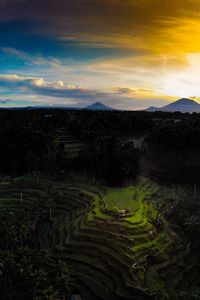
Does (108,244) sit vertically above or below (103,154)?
below

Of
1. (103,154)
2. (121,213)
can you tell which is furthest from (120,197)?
(103,154)

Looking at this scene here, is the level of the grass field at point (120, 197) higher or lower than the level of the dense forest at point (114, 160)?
lower

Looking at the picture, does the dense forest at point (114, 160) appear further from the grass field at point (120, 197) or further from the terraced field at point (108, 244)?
the grass field at point (120, 197)

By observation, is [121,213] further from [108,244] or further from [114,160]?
[114,160]

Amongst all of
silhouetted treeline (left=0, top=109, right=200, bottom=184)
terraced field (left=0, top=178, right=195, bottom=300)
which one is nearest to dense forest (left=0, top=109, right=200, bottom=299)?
silhouetted treeline (left=0, top=109, right=200, bottom=184)

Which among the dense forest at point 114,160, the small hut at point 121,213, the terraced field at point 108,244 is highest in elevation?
the dense forest at point 114,160

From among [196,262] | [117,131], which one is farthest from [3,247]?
[117,131]

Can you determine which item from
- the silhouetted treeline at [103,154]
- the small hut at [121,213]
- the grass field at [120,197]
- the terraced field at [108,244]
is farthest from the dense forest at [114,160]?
the small hut at [121,213]

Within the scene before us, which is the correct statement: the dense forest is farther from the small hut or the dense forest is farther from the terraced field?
the small hut
